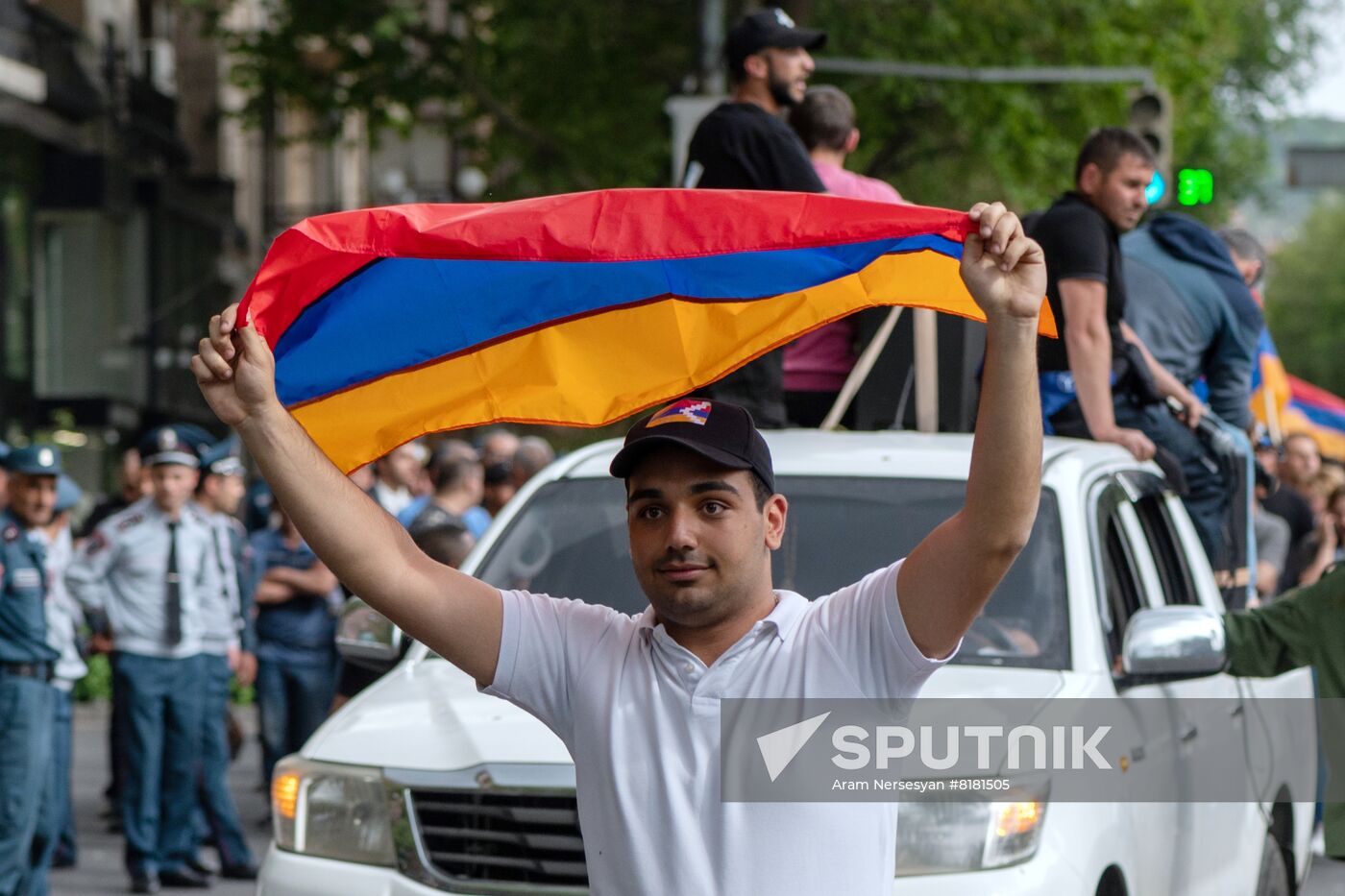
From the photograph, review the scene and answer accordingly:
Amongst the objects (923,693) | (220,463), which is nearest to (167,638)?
(220,463)

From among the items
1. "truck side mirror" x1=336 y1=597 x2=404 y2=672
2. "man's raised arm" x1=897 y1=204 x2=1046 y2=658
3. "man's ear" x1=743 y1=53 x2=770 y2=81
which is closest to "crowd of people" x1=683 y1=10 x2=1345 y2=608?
"man's ear" x1=743 y1=53 x2=770 y2=81

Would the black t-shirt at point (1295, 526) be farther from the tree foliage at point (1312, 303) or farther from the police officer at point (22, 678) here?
the tree foliage at point (1312, 303)

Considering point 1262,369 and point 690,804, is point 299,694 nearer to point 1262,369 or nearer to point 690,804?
point 1262,369

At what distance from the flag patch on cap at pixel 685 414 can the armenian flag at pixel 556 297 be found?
41 cm

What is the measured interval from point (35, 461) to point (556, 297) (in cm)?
634

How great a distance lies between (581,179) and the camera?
2723 cm

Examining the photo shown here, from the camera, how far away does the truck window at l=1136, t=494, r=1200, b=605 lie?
682cm

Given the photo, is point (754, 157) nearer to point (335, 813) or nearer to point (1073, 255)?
point (1073, 255)

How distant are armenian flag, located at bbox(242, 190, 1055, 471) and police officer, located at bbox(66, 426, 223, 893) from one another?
22.5 ft

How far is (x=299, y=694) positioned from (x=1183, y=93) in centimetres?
1991

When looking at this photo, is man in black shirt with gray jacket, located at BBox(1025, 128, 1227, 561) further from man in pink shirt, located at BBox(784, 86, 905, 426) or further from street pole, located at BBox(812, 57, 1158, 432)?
man in pink shirt, located at BBox(784, 86, 905, 426)

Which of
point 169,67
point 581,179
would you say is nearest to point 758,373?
point 581,179

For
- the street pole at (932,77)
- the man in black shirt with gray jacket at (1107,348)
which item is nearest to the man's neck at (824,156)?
the man in black shirt with gray jacket at (1107,348)

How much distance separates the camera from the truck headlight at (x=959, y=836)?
4.99m
